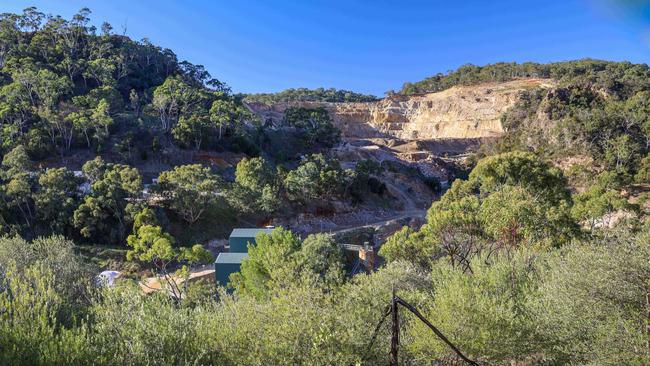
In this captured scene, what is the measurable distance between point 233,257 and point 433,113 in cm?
6732

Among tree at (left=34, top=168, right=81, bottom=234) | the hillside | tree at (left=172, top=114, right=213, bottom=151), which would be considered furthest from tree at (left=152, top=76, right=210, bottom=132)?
tree at (left=34, top=168, right=81, bottom=234)

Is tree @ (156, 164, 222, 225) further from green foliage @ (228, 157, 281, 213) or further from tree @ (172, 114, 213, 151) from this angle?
tree @ (172, 114, 213, 151)

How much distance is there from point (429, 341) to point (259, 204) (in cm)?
2345

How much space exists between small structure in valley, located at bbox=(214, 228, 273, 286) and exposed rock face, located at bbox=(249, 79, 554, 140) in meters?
50.4

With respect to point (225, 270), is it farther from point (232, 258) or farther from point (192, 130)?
point (192, 130)

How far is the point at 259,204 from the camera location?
30.9 m

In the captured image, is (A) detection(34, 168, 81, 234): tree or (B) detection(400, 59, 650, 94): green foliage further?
(B) detection(400, 59, 650, 94): green foliage

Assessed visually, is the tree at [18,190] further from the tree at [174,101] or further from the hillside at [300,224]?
the tree at [174,101]

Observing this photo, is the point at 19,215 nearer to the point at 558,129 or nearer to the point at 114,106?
the point at 114,106

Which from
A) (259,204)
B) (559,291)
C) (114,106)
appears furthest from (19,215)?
(559,291)

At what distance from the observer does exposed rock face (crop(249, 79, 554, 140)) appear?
7406 centimetres

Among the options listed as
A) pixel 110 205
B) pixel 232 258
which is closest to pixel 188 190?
pixel 110 205

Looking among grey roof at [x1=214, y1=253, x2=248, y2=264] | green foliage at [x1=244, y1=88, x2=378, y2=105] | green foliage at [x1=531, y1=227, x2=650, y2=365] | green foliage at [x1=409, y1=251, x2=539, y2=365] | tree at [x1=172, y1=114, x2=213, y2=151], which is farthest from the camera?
green foliage at [x1=244, y1=88, x2=378, y2=105]

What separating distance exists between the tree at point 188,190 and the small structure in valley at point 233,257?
6.03 m
